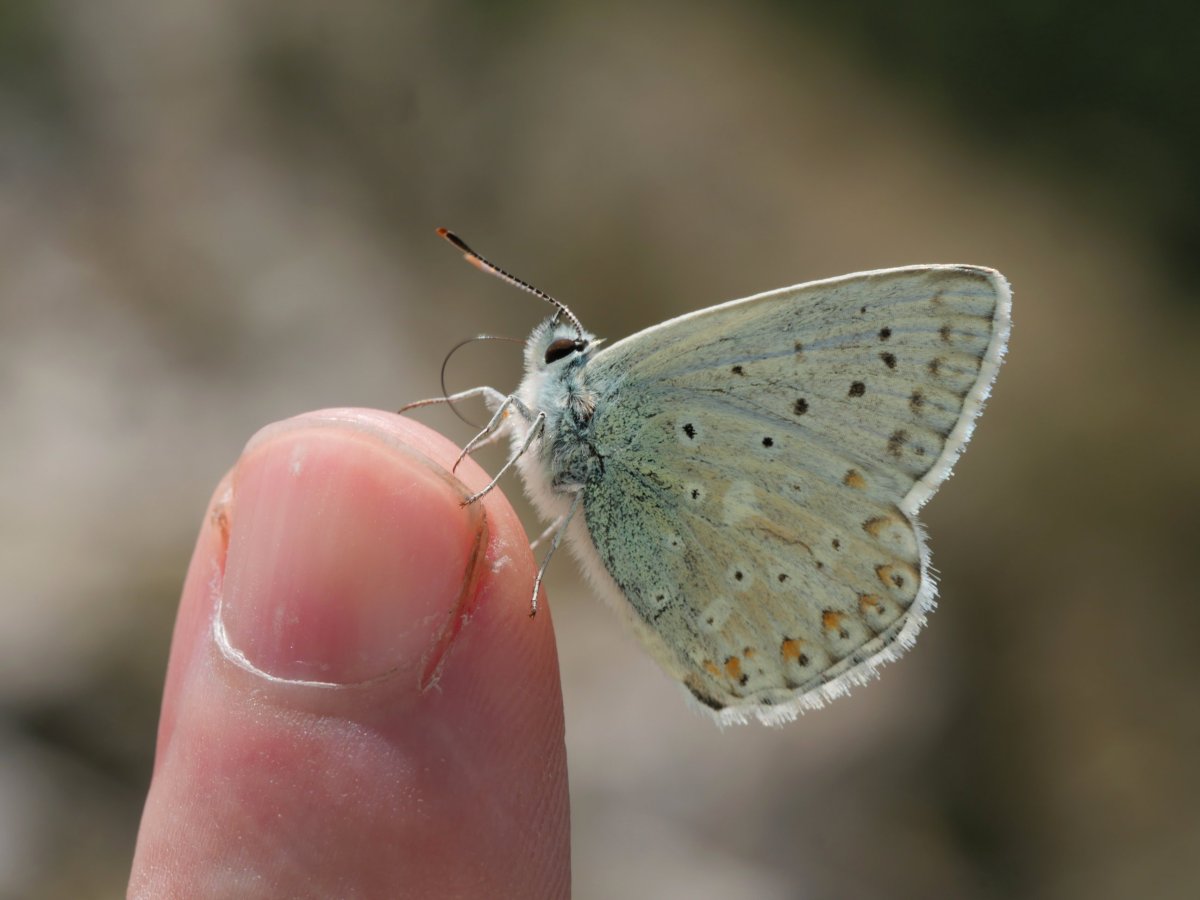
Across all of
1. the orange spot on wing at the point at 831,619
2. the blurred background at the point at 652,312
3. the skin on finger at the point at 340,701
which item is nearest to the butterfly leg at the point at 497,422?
the skin on finger at the point at 340,701

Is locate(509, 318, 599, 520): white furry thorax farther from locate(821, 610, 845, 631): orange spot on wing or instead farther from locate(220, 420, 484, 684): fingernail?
locate(821, 610, 845, 631): orange spot on wing

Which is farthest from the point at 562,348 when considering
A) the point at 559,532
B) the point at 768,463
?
the point at 768,463

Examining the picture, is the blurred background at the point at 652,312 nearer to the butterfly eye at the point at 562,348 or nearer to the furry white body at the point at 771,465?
the furry white body at the point at 771,465

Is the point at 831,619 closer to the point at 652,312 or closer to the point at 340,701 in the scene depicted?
the point at 340,701

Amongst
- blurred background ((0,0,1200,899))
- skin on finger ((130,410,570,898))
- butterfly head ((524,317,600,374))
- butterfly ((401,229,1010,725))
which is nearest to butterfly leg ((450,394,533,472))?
butterfly ((401,229,1010,725))

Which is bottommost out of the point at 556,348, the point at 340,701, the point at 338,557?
the point at 340,701

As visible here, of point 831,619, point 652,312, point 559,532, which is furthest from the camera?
point 652,312
